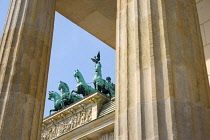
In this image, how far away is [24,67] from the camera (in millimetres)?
16062

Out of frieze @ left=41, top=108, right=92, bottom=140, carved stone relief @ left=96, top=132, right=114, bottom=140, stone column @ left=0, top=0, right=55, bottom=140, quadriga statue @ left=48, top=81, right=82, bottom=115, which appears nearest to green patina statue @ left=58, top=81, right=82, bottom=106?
quadriga statue @ left=48, top=81, right=82, bottom=115

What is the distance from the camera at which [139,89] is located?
1120cm

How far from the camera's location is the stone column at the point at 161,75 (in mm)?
10317

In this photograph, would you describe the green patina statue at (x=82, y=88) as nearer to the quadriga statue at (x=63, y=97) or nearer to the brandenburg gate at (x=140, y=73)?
the quadriga statue at (x=63, y=97)

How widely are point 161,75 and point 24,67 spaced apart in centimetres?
650

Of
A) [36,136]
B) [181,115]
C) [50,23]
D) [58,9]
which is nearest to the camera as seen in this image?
[181,115]

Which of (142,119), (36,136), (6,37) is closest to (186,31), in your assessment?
(142,119)

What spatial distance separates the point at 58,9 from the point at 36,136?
1102cm

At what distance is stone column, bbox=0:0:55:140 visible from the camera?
15.0 meters

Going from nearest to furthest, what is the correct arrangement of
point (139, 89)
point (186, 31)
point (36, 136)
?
point (139, 89)
point (186, 31)
point (36, 136)

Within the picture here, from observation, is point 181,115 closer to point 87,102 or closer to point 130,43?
point 130,43

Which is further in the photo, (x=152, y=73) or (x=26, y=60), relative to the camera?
(x=26, y=60)

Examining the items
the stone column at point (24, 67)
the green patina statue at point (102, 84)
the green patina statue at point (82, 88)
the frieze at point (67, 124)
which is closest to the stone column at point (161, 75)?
the stone column at point (24, 67)

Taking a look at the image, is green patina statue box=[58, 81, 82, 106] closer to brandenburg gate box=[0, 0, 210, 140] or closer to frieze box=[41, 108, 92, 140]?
frieze box=[41, 108, 92, 140]
